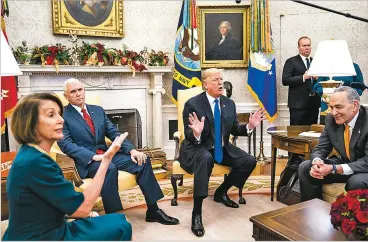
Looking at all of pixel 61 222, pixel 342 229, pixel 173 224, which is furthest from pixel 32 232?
pixel 173 224

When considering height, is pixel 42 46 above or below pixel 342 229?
above

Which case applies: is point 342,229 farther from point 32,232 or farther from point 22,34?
point 22,34

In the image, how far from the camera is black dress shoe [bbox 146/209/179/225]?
316 cm

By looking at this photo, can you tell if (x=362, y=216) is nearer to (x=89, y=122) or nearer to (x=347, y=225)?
(x=347, y=225)

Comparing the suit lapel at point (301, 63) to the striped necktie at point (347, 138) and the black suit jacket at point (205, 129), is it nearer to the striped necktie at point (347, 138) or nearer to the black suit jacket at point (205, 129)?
the black suit jacket at point (205, 129)

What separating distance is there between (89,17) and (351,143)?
12.8 feet

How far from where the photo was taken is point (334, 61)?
3391 mm

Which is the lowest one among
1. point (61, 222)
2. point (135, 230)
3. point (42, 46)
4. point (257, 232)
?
point (135, 230)

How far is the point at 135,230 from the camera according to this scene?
3039 millimetres

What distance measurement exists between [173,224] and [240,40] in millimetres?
3550

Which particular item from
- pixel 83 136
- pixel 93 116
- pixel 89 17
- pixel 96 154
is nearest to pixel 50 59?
pixel 89 17

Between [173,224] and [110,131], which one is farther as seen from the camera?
[110,131]

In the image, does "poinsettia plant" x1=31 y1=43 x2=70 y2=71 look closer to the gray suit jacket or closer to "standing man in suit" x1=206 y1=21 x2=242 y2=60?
"standing man in suit" x1=206 y1=21 x2=242 y2=60

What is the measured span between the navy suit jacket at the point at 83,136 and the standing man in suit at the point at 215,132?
576mm
